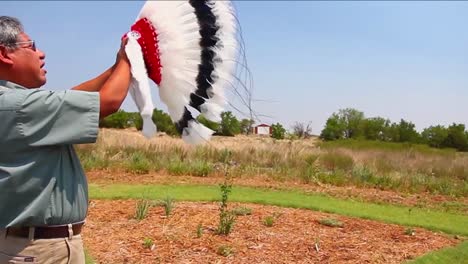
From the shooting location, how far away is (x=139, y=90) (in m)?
2.13

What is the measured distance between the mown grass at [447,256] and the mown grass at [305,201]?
4.89 ft

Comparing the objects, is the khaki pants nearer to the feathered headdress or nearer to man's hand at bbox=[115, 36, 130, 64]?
the feathered headdress

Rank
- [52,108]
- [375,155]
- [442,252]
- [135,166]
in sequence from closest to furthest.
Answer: [52,108] < [442,252] < [135,166] < [375,155]

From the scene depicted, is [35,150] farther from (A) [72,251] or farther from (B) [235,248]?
(B) [235,248]

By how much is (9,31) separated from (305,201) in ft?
29.1

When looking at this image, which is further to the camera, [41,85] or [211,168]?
[211,168]

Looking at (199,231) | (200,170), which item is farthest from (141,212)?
(200,170)

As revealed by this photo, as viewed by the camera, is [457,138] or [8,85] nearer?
[8,85]

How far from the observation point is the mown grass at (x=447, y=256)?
21.2 feet

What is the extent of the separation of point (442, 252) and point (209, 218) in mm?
3245

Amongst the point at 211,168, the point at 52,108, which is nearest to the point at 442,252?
the point at 52,108

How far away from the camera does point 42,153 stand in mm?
2221

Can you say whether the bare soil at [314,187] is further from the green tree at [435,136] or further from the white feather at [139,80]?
the green tree at [435,136]

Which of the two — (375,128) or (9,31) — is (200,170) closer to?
(9,31)
